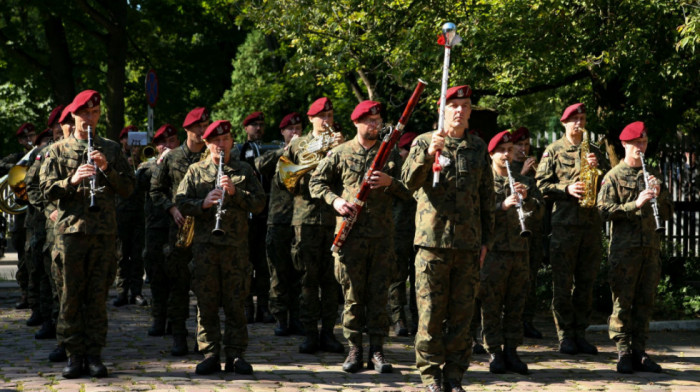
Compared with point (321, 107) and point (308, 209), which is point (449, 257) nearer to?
point (308, 209)

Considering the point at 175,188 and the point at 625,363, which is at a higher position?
the point at 175,188

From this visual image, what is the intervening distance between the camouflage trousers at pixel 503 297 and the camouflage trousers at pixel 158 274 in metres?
3.69

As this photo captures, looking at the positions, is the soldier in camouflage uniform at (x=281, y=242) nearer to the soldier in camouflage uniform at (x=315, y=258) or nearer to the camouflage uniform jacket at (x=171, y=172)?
the soldier in camouflage uniform at (x=315, y=258)

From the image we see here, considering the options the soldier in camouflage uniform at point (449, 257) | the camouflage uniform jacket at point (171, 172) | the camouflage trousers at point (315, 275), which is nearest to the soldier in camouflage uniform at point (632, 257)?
the soldier in camouflage uniform at point (449, 257)

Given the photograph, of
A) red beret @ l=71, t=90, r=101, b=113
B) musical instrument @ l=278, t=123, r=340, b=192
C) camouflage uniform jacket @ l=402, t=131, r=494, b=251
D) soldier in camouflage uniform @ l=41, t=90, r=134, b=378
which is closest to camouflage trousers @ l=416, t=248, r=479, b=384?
camouflage uniform jacket @ l=402, t=131, r=494, b=251

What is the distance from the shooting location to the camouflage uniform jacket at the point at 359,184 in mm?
8203

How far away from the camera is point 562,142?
32.3ft

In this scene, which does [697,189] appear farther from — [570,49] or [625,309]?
[625,309]

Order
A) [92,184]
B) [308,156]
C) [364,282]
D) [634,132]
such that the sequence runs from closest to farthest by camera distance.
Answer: [92,184] < [364,282] < [634,132] < [308,156]

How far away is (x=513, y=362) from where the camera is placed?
27.6 feet

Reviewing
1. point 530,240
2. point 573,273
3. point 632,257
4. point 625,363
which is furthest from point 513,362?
point 530,240

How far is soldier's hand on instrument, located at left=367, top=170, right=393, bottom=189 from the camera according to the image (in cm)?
770

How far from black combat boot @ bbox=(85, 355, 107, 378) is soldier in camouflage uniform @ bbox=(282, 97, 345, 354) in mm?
2041

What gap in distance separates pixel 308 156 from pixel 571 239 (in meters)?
2.85
